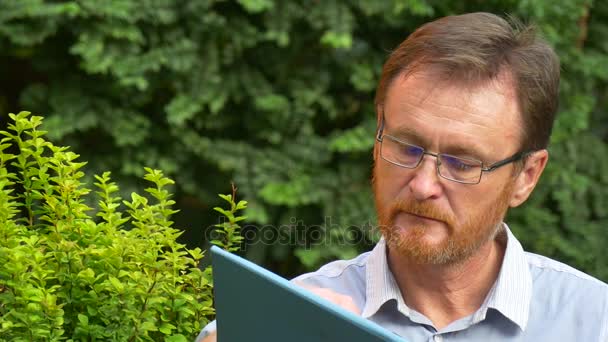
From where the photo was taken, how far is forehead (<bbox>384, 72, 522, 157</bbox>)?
5.84 feet

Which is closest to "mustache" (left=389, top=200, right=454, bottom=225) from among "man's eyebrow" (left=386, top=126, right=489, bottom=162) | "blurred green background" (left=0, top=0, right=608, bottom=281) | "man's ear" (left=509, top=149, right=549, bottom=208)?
"man's eyebrow" (left=386, top=126, right=489, bottom=162)

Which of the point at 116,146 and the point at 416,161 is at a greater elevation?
the point at 416,161

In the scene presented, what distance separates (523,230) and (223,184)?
4.71 feet

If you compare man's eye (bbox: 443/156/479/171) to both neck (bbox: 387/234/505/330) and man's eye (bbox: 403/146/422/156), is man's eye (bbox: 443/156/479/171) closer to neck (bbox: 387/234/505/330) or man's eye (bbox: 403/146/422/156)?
man's eye (bbox: 403/146/422/156)

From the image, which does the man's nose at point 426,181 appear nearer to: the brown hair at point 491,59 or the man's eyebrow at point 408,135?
the man's eyebrow at point 408,135

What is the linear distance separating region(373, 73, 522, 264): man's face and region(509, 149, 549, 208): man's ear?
3.7 inches

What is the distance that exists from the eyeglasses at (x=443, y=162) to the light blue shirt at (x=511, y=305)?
23 centimetres

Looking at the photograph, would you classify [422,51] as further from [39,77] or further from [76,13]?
[39,77]

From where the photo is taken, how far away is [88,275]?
1.54 meters

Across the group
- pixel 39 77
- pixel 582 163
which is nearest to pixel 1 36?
pixel 39 77

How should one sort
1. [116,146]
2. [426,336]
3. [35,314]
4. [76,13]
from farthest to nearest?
[116,146]
[76,13]
[426,336]
[35,314]

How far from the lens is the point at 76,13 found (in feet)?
12.1

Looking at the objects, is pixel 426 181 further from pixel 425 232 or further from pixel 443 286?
pixel 443 286

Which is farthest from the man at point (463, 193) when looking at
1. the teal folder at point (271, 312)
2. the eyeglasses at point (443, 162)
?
the teal folder at point (271, 312)
